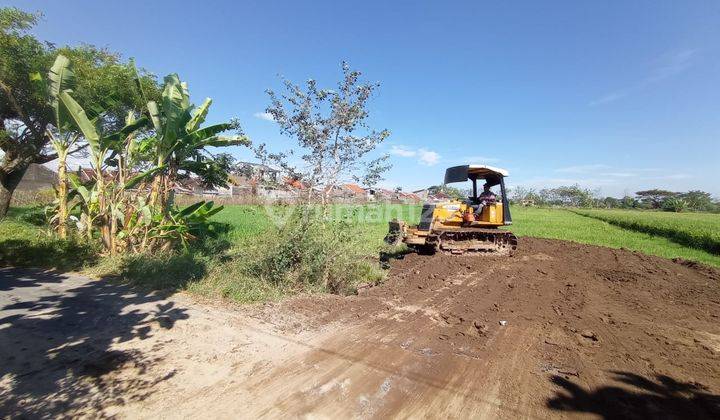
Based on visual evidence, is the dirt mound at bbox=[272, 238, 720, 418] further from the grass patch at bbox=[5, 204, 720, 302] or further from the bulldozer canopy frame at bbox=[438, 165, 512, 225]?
the bulldozer canopy frame at bbox=[438, 165, 512, 225]

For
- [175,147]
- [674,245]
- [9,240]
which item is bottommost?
[674,245]

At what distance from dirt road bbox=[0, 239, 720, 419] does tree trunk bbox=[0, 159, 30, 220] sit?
746cm

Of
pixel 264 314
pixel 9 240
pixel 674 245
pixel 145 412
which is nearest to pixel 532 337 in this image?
pixel 264 314

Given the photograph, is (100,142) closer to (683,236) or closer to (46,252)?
(46,252)

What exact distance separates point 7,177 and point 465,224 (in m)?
15.1

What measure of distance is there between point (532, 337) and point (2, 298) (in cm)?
763

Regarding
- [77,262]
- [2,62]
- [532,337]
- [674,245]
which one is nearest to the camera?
[532,337]

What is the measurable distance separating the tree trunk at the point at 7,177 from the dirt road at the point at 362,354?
7.46 m

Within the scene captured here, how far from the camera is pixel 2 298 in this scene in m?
5.07

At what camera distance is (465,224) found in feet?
33.3

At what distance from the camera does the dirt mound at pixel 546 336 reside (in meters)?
3.03

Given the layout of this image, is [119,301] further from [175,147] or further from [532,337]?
[532,337]

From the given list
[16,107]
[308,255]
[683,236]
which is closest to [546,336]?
[308,255]

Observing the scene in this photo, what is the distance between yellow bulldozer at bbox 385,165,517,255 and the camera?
9570 mm
